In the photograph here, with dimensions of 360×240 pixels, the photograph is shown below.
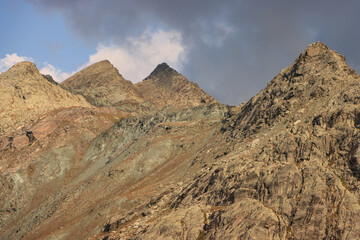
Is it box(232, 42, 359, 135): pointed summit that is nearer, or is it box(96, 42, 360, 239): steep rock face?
box(96, 42, 360, 239): steep rock face

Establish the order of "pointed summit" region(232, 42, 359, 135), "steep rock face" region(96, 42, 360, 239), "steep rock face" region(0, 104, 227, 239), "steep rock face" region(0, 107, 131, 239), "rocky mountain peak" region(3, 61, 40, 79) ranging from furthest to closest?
"rocky mountain peak" region(3, 61, 40, 79) < "steep rock face" region(0, 107, 131, 239) < "steep rock face" region(0, 104, 227, 239) < "pointed summit" region(232, 42, 359, 135) < "steep rock face" region(96, 42, 360, 239)

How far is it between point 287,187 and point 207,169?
15943mm

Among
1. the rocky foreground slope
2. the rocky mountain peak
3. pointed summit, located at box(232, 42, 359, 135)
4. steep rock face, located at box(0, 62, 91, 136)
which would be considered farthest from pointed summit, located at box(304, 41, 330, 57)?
the rocky mountain peak

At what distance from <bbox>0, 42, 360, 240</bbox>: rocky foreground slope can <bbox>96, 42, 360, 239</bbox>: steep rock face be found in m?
0.12

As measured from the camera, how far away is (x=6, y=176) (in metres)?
100

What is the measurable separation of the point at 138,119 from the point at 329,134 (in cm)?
8535

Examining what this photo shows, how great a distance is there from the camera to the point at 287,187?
123ft

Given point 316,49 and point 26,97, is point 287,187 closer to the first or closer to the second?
point 316,49

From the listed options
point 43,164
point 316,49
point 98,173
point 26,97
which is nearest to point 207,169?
point 316,49

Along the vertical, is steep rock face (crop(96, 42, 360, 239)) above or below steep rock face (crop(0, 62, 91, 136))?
below

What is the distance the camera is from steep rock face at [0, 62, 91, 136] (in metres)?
127

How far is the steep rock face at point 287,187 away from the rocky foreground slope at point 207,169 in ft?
0.39

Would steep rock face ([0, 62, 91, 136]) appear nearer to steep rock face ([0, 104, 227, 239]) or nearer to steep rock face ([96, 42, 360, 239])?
steep rock face ([0, 104, 227, 239])

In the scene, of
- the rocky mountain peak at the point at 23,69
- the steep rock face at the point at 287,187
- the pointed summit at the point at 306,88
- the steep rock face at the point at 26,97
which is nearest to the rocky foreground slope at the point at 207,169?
the steep rock face at the point at 287,187
